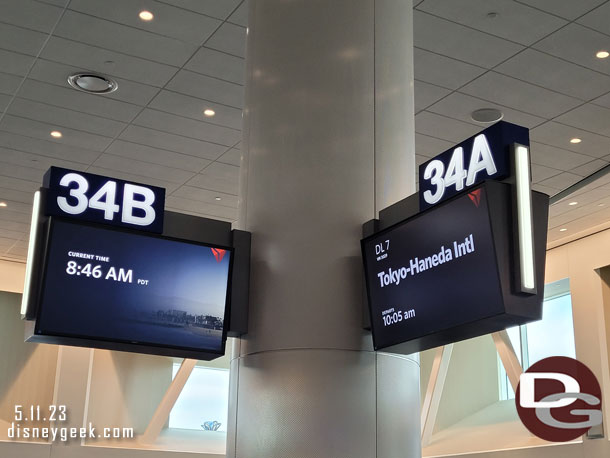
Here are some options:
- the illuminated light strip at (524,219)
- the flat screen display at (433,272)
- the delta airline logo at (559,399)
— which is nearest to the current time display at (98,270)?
the flat screen display at (433,272)

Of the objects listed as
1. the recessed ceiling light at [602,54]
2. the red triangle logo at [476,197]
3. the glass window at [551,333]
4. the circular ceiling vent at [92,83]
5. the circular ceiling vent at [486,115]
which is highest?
the circular ceiling vent at [486,115]

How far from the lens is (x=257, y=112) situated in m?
6.55

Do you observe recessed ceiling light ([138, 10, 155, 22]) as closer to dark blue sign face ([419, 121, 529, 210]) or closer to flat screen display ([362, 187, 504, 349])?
flat screen display ([362, 187, 504, 349])

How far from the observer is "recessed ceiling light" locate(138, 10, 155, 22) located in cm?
959

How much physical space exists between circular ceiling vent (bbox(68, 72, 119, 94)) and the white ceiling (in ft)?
0.41

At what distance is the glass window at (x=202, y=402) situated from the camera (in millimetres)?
22844

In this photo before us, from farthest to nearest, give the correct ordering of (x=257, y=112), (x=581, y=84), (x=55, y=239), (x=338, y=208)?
(x=581, y=84) < (x=257, y=112) < (x=338, y=208) < (x=55, y=239)

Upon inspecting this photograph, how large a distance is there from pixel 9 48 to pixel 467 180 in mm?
7328

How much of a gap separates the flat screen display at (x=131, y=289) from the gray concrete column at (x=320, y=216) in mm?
375

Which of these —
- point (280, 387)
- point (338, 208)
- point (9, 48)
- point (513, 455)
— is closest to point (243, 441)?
point (280, 387)

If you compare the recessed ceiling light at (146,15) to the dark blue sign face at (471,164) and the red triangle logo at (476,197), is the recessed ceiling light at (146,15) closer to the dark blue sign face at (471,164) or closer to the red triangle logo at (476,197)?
the dark blue sign face at (471,164)

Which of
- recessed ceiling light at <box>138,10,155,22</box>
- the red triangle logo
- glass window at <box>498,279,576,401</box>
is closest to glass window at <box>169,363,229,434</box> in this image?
glass window at <box>498,279,576,401</box>

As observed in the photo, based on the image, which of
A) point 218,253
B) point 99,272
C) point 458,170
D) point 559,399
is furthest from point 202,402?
point 458,170

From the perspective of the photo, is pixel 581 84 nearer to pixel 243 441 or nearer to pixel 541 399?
pixel 243 441
